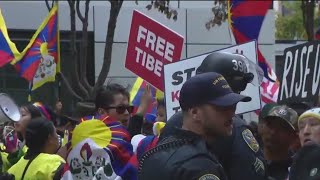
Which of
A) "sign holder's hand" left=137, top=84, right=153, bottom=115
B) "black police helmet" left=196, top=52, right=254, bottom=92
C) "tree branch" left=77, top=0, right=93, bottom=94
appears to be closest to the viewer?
"black police helmet" left=196, top=52, right=254, bottom=92

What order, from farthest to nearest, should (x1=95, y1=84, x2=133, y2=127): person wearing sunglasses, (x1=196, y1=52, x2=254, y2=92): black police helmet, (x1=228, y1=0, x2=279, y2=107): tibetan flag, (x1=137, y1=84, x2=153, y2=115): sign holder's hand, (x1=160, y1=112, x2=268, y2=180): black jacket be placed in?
1. (x1=228, y1=0, x2=279, y2=107): tibetan flag
2. (x1=137, y1=84, x2=153, y2=115): sign holder's hand
3. (x1=95, y1=84, x2=133, y2=127): person wearing sunglasses
4. (x1=196, y1=52, x2=254, y2=92): black police helmet
5. (x1=160, y1=112, x2=268, y2=180): black jacket

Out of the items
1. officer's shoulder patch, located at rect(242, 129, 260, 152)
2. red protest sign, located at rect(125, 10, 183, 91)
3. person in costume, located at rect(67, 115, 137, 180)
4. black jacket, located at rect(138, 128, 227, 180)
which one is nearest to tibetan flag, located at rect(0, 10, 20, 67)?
red protest sign, located at rect(125, 10, 183, 91)

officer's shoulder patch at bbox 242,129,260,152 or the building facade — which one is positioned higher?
officer's shoulder patch at bbox 242,129,260,152

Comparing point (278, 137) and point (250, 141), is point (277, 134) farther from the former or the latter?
point (250, 141)

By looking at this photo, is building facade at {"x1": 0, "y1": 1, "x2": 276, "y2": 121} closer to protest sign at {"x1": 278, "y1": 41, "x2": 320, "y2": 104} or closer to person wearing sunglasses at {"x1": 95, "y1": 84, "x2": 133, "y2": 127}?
protest sign at {"x1": 278, "y1": 41, "x2": 320, "y2": 104}

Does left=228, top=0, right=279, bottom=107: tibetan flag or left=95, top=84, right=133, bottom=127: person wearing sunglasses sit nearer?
left=95, top=84, right=133, bottom=127: person wearing sunglasses

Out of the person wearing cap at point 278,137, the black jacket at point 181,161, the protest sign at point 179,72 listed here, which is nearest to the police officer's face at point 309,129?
the person wearing cap at point 278,137

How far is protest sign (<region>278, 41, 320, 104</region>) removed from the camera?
6.63 metres

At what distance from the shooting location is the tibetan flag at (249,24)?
10.4m

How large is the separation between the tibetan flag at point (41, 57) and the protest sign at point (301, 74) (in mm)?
5142

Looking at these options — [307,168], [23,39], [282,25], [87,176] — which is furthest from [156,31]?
[282,25]

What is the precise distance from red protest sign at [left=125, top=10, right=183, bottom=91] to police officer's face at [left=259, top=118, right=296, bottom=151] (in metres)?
2.35

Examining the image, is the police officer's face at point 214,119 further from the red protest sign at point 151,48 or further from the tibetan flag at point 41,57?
the tibetan flag at point 41,57

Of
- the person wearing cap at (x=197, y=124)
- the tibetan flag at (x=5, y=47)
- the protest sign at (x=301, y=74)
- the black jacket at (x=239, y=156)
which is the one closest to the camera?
the person wearing cap at (x=197, y=124)
